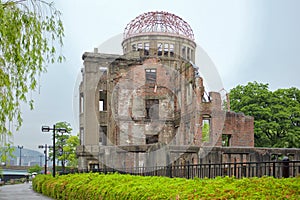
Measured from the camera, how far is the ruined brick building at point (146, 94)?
125 feet

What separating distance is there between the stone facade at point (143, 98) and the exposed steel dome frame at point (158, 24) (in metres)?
0.14

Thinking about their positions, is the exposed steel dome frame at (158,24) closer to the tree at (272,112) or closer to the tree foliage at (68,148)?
the tree at (272,112)

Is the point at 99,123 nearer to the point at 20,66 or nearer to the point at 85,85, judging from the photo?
→ the point at 85,85

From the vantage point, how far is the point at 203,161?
27453mm

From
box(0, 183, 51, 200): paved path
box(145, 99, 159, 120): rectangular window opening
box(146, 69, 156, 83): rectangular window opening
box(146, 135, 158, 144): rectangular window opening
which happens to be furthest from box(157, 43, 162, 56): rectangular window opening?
box(0, 183, 51, 200): paved path

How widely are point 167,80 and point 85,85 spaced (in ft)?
25.1

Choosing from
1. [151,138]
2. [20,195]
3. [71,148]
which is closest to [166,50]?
[151,138]

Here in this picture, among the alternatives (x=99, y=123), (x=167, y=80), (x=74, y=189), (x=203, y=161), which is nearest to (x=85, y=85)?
(x=99, y=123)

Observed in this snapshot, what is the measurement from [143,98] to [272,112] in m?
12.3

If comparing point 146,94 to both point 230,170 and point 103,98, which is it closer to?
point 103,98

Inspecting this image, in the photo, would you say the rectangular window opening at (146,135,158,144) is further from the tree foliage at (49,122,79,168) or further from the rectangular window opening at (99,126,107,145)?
the tree foliage at (49,122,79,168)

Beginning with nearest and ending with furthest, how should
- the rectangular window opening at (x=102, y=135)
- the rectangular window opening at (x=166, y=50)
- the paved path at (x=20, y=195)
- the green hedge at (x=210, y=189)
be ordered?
the green hedge at (x=210, y=189) < the paved path at (x=20, y=195) < the rectangular window opening at (x=102, y=135) < the rectangular window opening at (x=166, y=50)

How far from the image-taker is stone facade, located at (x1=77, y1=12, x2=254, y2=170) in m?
38.2

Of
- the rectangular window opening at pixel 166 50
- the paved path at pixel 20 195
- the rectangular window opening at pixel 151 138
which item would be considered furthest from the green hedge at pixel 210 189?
the rectangular window opening at pixel 166 50
